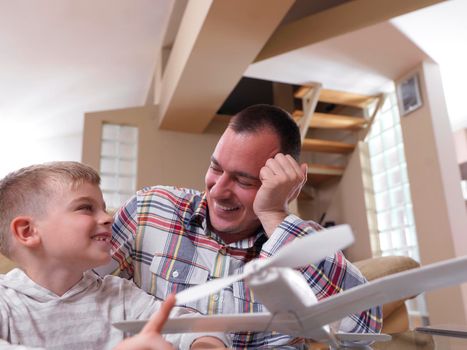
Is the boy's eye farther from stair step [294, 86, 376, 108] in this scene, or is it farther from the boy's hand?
Result: stair step [294, 86, 376, 108]

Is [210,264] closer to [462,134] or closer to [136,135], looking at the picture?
[136,135]

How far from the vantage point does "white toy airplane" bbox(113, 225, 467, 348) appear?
39cm

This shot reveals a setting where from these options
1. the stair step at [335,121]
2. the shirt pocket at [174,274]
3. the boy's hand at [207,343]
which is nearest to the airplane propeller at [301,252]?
the boy's hand at [207,343]

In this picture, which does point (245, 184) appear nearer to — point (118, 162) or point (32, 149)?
point (118, 162)

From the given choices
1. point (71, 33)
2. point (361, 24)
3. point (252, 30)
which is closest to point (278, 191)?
point (252, 30)

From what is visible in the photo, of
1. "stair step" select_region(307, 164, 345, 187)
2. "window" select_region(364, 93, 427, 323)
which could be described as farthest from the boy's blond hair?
"stair step" select_region(307, 164, 345, 187)

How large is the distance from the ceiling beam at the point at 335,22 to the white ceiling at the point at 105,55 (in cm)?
6

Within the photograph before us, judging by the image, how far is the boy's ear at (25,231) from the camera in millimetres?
775

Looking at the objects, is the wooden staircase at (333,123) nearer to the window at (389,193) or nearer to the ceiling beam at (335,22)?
the window at (389,193)

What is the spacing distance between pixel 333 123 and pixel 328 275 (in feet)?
9.06

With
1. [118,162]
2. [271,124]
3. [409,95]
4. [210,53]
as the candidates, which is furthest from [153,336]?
[118,162]

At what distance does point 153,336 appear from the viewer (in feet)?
1.29

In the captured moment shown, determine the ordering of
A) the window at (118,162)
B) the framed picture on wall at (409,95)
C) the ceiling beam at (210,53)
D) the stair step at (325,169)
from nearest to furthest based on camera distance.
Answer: the ceiling beam at (210,53) → the framed picture on wall at (409,95) → the window at (118,162) → the stair step at (325,169)

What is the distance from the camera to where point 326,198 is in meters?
4.09
